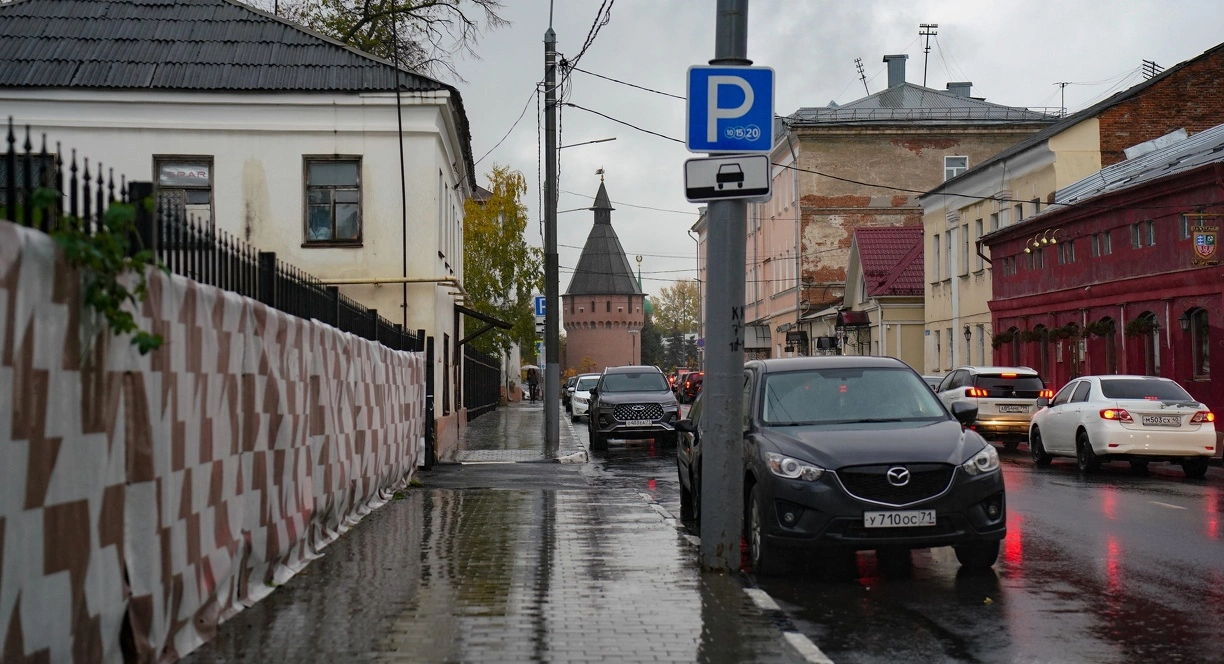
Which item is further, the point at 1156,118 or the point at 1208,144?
the point at 1156,118

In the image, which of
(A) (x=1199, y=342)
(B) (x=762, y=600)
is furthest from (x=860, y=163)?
(B) (x=762, y=600)

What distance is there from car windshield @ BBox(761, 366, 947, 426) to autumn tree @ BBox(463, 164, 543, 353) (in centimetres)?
4640

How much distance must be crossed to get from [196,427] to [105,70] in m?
21.5

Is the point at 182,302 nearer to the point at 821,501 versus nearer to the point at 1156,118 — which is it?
the point at 821,501

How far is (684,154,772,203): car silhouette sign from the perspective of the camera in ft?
32.3

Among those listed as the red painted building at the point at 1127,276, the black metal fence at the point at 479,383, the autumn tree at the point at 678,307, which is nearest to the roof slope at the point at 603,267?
the autumn tree at the point at 678,307

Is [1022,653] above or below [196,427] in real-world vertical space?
below

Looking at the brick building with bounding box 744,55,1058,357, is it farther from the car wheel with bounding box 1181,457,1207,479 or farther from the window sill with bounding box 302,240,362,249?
the car wheel with bounding box 1181,457,1207,479

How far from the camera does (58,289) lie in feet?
17.4

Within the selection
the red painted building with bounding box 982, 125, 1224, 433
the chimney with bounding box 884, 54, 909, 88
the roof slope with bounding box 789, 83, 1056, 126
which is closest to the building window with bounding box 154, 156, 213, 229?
the red painted building with bounding box 982, 125, 1224, 433

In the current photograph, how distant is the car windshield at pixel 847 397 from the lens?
10.9 meters

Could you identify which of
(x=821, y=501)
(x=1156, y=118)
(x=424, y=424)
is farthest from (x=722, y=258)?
(x=1156, y=118)

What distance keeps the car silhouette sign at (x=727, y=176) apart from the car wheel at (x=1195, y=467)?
13487mm

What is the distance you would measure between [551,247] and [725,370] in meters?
16.5
